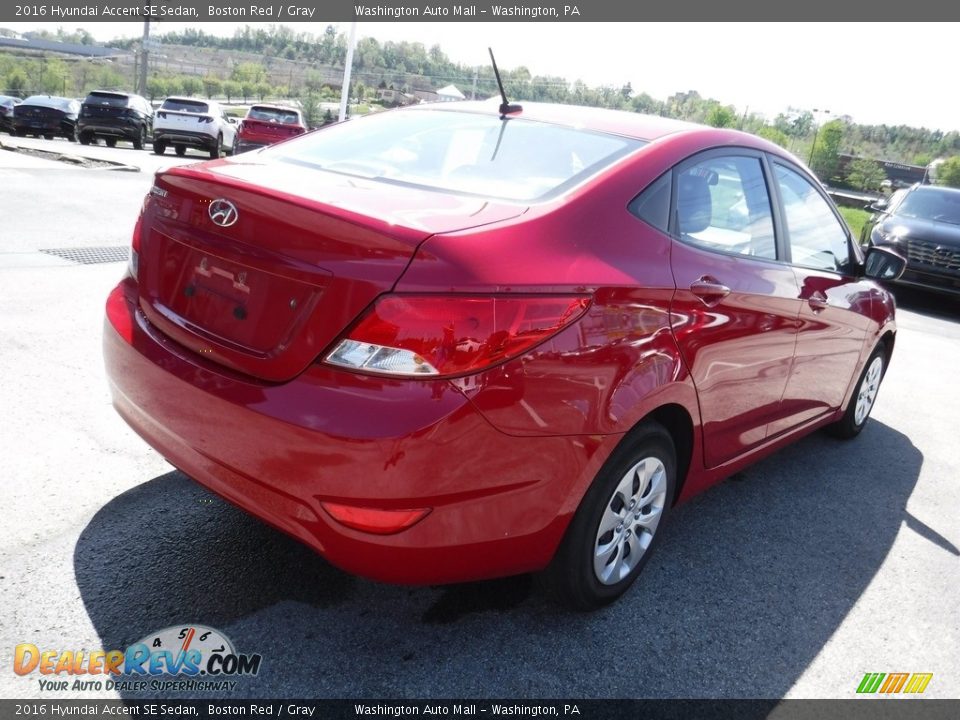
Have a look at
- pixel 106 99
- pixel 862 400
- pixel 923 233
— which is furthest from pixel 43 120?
pixel 862 400

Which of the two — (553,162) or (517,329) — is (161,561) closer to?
(517,329)

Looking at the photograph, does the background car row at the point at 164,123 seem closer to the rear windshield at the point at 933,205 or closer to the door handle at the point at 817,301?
the rear windshield at the point at 933,205

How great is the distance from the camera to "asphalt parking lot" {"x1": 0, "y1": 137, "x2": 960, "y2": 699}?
244 cm

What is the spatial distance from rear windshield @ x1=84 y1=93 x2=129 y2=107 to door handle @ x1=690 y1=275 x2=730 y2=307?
24.2 metres

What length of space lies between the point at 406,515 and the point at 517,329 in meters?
0.55

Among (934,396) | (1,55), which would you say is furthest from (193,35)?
(934,396)

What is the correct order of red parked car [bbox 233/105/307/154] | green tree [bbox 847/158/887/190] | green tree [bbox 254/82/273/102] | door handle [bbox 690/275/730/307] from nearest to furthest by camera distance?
door handle [bbox 690/275/730/307] → red parked car [bbox 233/105/307/154] → green tree [bbox 847/158/887/190] → green tree [bbox 254/82/273/102]

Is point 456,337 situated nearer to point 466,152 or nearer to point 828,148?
point 466,152

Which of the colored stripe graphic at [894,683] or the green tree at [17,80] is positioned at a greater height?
the colored stripe graphic at [894,683]

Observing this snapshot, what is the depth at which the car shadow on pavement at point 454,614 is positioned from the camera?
2.42 metres

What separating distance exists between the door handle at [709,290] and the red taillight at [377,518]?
4.15 feet

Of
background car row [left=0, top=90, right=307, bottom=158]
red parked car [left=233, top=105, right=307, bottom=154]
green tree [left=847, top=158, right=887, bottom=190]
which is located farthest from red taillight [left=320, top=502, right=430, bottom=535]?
green tree [left=847, top=158, right=887, bottom=190]

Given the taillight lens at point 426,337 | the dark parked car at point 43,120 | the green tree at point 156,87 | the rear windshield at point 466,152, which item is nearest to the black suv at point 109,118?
the dark parked car at point 43,120

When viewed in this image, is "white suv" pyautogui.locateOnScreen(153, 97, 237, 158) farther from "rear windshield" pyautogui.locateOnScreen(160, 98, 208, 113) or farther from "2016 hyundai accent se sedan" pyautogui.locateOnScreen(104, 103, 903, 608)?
"2016 hyundai accent se sedan" pyautogui.locateOnScreen(104, 103, 903, 608)
